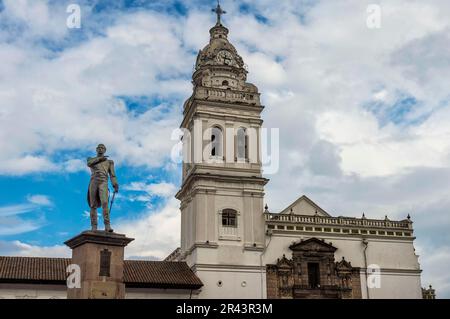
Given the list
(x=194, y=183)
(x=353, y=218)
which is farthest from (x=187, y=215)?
(x=353, y=218)

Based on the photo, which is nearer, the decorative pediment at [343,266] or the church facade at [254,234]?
the church facade at [254,234]

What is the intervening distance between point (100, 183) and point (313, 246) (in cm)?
2276

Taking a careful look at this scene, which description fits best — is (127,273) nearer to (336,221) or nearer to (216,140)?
(216,140)

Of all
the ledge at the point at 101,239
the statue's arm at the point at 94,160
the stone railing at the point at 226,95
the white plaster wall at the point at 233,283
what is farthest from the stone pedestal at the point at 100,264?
the stone railing at the point at 226,95

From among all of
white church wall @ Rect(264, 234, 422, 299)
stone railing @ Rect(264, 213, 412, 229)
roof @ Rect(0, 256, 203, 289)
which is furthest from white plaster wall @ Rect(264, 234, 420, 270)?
roof @ Rect(0, 256, 203, 289)

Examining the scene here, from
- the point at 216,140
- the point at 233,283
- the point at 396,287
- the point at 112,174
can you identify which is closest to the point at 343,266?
the point at 396,287

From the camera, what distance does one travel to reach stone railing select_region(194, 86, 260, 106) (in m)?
39.6

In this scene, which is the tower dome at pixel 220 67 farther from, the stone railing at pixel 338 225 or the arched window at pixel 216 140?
the stone railing at pixel 338 225

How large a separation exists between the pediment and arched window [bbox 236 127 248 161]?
14.8 feet

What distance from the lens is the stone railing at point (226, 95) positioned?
3962 centimetres

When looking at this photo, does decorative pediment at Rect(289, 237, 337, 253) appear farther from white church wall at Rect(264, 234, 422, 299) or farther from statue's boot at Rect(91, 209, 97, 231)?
statue's boot at Rect(91, 209, 97, 231)

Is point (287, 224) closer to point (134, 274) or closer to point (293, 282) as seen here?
point (293, 282)

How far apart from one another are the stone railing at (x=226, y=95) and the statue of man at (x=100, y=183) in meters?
21.9
